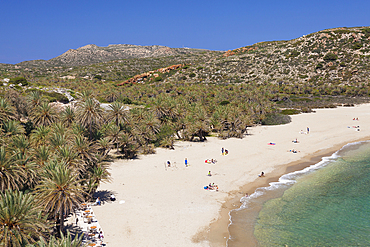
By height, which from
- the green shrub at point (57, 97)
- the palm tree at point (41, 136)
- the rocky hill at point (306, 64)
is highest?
the rocky hill at point (306, 64)

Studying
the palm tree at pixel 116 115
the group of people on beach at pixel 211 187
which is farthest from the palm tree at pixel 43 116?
the group of people on beach at pixel 211 187

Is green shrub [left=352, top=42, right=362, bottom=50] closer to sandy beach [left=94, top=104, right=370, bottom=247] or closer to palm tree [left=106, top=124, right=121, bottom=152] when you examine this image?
sandy beach [left=94, top=104, right=370, bottom=247]

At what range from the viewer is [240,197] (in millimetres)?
23422

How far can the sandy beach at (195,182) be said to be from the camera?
17500 millimetres

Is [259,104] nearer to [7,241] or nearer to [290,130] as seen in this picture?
[290,130]

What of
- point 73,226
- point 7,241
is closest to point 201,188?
point 73,226

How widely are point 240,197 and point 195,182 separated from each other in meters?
5.36

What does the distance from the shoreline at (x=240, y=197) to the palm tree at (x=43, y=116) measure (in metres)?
25.7

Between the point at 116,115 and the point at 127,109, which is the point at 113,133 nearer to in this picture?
the point at 116,115

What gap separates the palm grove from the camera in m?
12.5

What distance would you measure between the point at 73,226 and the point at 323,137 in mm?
45008

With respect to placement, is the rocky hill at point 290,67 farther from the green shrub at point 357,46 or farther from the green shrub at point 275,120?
the green shrub at point 275,120

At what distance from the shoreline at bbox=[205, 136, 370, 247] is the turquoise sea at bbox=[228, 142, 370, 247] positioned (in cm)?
46

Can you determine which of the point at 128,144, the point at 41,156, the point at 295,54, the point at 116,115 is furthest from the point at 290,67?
the point at 41,156
